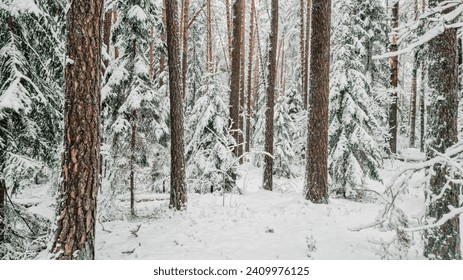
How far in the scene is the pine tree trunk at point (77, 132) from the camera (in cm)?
429

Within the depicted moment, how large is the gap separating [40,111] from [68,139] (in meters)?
2.54

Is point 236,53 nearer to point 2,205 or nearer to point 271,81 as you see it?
point 271,81

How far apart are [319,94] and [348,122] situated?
131 inches

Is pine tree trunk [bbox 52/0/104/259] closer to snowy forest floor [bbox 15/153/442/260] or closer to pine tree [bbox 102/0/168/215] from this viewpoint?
snowy forest floor [bbox 15/153/442/260]

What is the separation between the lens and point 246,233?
6.80 metres

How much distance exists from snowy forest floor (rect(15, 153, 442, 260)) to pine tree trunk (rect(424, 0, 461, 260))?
688 millimetres

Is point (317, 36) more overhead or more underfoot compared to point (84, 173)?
more overhead

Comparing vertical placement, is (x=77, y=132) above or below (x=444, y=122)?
below

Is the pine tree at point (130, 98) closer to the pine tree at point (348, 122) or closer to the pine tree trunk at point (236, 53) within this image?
the pine tree trunk at point (236, 53)

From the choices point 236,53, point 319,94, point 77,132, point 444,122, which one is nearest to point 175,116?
point 319,94

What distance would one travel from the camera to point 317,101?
8.49 meters

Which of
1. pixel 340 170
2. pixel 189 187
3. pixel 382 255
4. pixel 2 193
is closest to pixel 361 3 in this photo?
pixel 340 170
